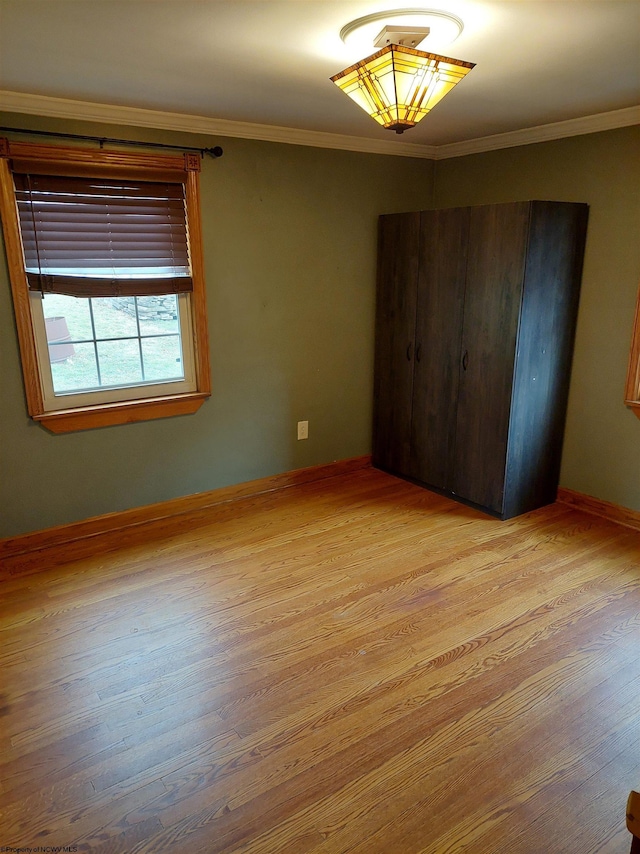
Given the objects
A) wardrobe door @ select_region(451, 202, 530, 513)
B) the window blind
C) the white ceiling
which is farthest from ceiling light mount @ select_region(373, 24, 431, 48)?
the window blind

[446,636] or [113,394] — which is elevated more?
[113,394]

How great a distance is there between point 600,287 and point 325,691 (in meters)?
2.68

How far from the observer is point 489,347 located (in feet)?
11.0

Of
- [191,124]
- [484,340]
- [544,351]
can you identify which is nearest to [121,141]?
[191,124]

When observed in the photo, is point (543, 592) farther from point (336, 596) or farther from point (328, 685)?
point (328, 685)

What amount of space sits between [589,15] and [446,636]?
2263mm

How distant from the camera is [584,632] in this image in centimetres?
242

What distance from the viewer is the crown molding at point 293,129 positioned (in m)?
2.75

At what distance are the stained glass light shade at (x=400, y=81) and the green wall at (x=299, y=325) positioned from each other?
4.88 ft

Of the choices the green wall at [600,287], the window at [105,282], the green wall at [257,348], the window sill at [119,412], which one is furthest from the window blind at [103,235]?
the green wall at [600,287]

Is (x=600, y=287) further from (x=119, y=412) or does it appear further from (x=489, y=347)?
(x=119, y=412)

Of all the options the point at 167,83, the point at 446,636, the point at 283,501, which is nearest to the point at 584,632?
the point at 446,636

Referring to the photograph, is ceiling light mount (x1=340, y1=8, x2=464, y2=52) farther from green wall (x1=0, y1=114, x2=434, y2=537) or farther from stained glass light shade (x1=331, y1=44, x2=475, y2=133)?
green wall (x1=0, y1=114, x2=434, y2=537)

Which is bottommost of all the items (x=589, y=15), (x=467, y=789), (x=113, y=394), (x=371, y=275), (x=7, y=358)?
(x=467, y=789)
